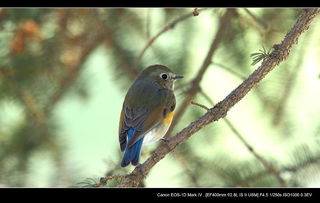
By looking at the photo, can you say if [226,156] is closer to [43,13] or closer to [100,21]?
[100,21]

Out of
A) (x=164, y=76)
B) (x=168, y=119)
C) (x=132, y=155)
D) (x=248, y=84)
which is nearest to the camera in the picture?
(x=248, y=84)

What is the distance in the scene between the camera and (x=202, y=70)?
275 cm

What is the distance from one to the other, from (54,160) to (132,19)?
3.26ft

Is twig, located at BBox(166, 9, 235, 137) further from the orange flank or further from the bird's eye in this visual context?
the bird's eye

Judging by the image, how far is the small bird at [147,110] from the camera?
278cm

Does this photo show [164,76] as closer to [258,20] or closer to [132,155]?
[258,20]

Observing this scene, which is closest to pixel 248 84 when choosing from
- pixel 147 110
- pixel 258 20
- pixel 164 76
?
pixel 258 20

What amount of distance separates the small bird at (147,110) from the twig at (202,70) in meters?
0.07

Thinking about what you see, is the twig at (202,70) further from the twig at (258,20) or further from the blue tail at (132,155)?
the blue tail at (132,155)

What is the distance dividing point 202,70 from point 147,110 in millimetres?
A: 480

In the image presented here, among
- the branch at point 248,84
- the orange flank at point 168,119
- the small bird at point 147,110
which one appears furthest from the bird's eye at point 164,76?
the branch at point 248,84

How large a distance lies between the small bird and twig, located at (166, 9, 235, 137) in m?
0.07

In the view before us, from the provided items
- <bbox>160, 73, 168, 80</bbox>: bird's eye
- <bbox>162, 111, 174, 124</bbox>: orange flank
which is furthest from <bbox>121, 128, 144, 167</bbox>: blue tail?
<bbox>160, 73, 168, 80</bbox>: bird's eye

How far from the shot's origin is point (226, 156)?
2631mm
